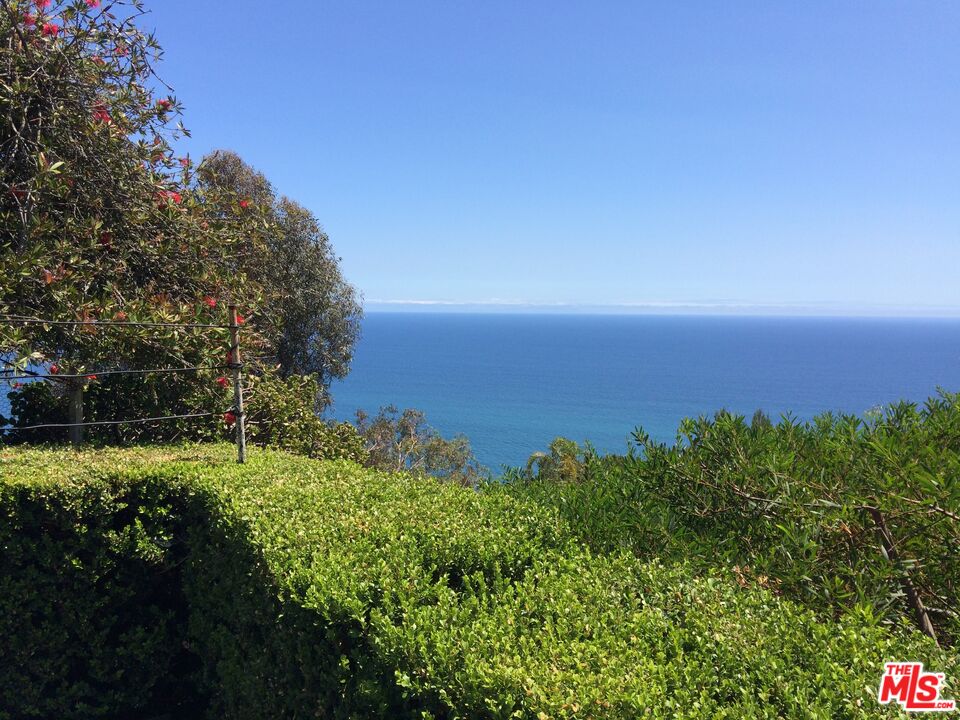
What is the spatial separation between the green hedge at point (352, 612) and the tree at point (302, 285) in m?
14.9

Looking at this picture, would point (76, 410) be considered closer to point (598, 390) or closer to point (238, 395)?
A: point (238, 395)

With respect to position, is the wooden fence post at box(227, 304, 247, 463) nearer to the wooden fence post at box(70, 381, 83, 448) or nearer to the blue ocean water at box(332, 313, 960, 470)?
the wooden fence post at box(70, 381, 83, 448)

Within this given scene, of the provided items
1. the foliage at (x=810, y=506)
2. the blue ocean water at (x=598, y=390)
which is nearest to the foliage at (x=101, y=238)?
the foliage at (x=810, y=506)

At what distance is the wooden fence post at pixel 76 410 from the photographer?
816 cm

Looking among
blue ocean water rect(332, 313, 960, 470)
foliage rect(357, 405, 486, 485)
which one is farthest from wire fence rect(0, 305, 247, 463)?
blue ocean water rect(332, 313, 960, 470)

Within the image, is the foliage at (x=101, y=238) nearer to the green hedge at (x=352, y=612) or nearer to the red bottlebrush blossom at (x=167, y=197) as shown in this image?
the red bottlebrush blossom at (x=167, y=197)

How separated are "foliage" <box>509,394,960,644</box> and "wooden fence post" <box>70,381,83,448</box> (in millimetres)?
6410

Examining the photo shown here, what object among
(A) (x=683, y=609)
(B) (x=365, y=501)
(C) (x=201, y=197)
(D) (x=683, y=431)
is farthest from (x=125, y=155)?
(A) (x=683, y=609)

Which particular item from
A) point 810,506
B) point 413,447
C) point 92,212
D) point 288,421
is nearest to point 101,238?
point 92,212

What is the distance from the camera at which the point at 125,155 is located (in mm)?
9781

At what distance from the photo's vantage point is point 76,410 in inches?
327

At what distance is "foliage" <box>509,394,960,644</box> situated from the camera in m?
3.69

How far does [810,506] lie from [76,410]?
8989 millimetres
